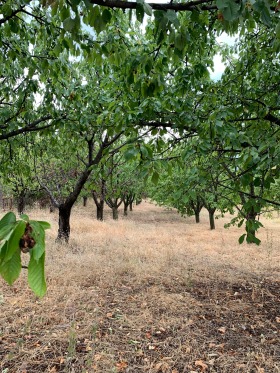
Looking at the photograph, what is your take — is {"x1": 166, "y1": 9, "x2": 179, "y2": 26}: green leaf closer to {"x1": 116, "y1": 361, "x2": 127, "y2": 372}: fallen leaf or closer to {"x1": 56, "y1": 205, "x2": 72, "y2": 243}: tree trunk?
{"x1": 116, "y1": 361, "x2": 127, "y2": 372}: fallen leaf

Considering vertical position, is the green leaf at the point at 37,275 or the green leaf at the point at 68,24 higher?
the green leaf at the point at 68,24

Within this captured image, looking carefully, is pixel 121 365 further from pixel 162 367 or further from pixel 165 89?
pixel 165 89

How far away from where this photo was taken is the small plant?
0.73m

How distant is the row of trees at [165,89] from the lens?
6.41 feet

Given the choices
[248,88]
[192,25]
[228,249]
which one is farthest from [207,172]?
[228,249]

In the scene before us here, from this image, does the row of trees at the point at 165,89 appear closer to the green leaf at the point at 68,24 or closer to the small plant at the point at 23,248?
the green leaf at the point at 68,24

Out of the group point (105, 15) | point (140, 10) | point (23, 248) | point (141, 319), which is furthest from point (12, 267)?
point (141, 319)

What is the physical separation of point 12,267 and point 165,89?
390 centimetres

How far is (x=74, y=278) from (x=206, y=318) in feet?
9.09

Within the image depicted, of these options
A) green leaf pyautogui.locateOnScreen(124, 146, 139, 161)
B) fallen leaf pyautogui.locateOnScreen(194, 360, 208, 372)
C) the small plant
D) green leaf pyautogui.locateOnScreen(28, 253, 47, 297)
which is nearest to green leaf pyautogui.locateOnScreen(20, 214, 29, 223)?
the small plant

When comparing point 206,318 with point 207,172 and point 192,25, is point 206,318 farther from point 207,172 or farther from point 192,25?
point 192,25

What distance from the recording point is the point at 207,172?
3279 millimetres

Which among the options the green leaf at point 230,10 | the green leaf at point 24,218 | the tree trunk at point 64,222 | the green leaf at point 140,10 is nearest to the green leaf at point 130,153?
the green leaf at point 140,10

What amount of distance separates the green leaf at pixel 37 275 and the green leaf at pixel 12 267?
0.07 m
